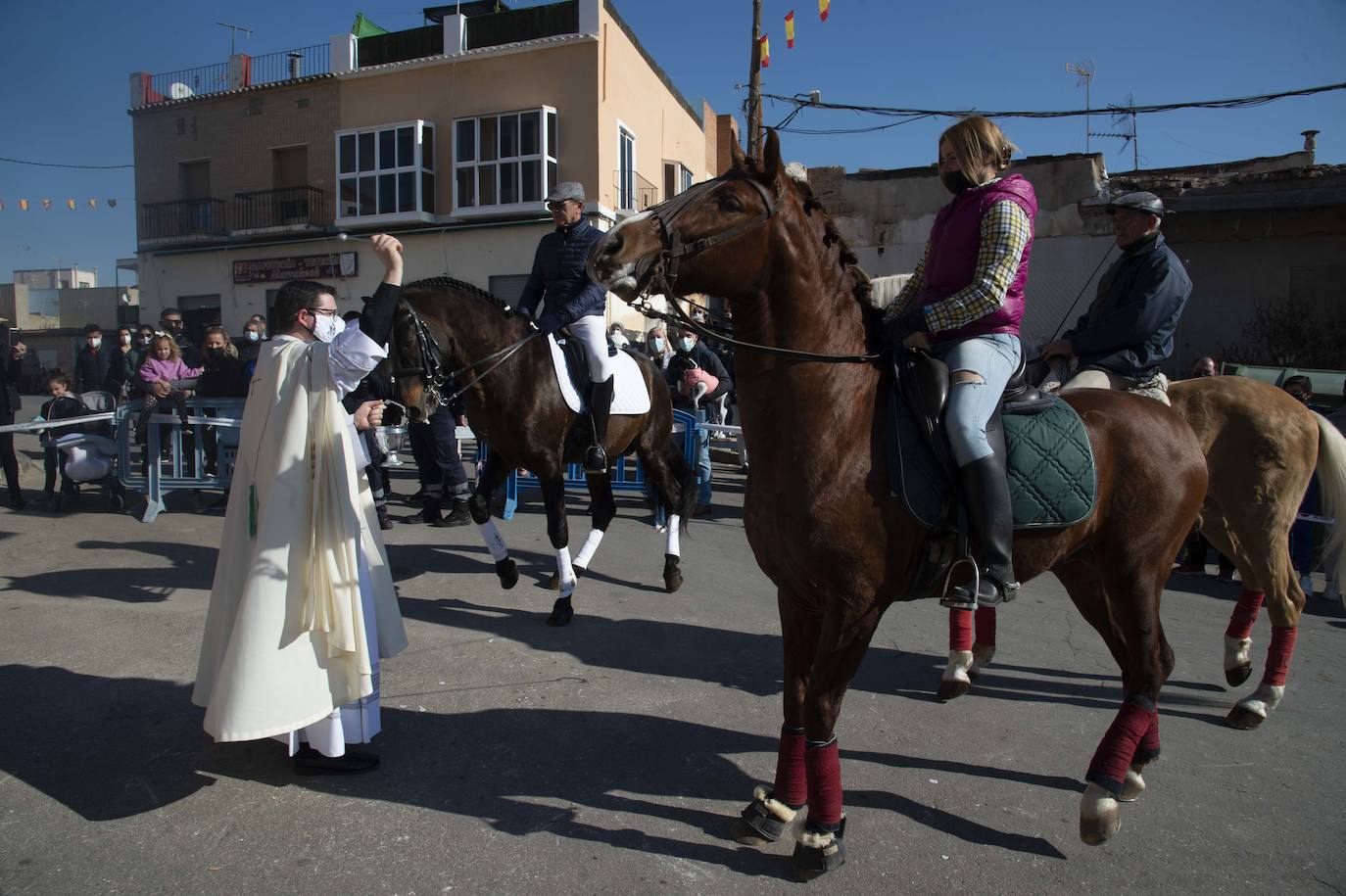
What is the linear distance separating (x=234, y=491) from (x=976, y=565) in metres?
3.11

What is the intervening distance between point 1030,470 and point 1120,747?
3.92 feet

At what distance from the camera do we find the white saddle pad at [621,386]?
6.02 metres

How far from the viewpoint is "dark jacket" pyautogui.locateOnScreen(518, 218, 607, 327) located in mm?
5945

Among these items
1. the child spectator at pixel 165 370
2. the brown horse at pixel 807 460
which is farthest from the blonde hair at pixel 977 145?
the child spectator at pixel 165 370

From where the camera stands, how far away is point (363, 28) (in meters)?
25.0

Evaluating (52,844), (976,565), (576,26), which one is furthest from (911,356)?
(576,26)

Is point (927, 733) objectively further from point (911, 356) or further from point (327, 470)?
point (327, 470)

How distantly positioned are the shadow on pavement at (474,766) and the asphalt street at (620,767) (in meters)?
0.01

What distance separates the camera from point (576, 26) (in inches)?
848

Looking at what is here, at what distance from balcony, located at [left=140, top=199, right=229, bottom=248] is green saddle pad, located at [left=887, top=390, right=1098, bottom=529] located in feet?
89.8

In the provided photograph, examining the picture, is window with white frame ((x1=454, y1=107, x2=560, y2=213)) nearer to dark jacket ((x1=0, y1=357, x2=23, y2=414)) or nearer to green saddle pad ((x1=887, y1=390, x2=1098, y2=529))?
dark jacket ((x1=0, y1=357, x2=23, y2=414))

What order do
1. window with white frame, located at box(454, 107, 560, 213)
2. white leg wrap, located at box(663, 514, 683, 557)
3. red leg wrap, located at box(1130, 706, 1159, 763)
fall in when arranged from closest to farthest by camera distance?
1. red leg wrap, located at box(1130, 706, 1159, 763)
2. white leg wrap, located at box(663, 514, 683, 557)
3. window with white frame, located at box(454, 107, 560, 213)

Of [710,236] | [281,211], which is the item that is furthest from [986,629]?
[281,211]

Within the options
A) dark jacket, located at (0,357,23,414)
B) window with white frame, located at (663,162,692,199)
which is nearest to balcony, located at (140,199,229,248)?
window with white frame, located at (663,162,692,199)
